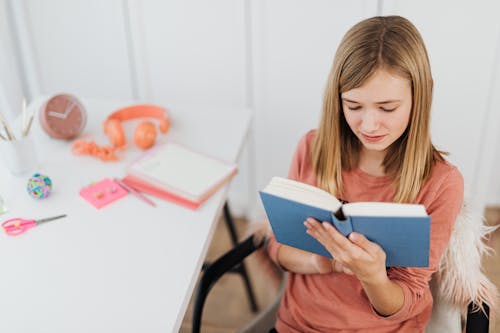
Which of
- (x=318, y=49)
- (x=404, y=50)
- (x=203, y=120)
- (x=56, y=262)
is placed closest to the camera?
(x=404, y=50)

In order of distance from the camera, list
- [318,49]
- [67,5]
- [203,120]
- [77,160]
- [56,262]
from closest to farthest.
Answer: [56,262] → [77,160] → [203,120] → [318,49] → [67,5]

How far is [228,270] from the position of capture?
4.19ft

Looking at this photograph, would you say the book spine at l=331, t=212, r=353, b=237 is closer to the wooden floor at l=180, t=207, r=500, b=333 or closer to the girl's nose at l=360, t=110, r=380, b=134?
the girl's nose at l=360, t=110, r=380, b=134

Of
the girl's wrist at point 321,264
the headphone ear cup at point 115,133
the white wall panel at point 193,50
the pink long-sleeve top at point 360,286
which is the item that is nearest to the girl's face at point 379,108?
the pink long-sleeve top at point 360,286

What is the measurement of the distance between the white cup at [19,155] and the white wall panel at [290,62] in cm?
87

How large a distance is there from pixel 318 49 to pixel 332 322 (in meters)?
1.01

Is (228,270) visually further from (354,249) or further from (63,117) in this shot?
(63,117)

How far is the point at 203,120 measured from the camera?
1608 millimetres

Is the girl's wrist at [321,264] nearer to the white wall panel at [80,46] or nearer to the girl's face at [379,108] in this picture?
the girl's face at [379,108]

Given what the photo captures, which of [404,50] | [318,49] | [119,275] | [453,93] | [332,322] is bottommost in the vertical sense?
[332,322]

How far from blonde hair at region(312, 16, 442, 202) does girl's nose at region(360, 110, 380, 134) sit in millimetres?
59

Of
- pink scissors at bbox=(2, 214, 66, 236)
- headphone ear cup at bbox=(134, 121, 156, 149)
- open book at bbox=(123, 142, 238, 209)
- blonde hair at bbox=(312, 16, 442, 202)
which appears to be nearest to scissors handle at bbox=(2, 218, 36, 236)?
pink scissors at bbox=(2, 214, 66, 236)

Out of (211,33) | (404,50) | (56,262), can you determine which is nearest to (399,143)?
(404,50)

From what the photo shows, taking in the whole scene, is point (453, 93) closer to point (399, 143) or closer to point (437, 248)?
point (399, 143)
